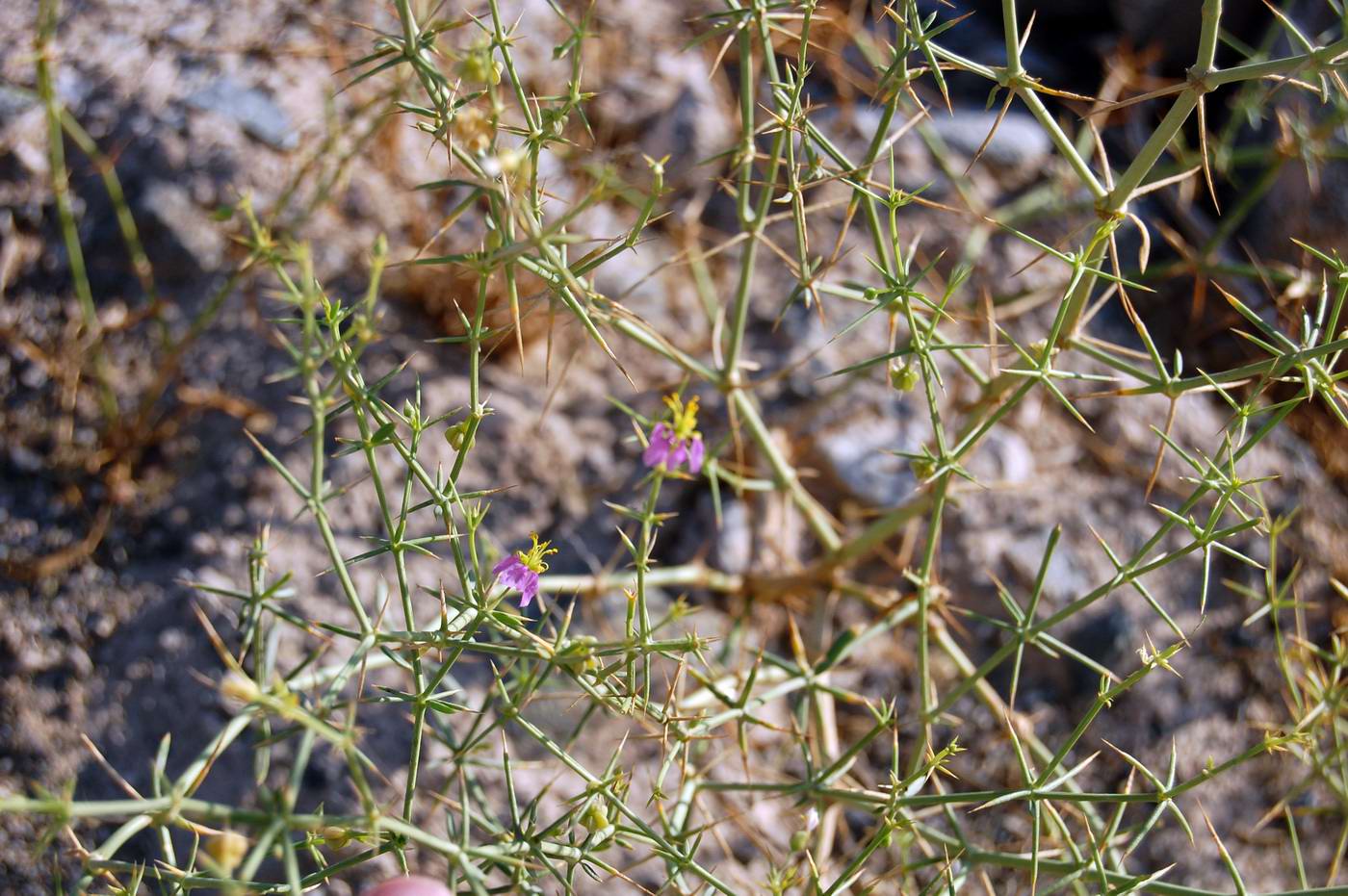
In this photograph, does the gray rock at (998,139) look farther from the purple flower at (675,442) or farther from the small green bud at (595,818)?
the small green bud at (595,818)

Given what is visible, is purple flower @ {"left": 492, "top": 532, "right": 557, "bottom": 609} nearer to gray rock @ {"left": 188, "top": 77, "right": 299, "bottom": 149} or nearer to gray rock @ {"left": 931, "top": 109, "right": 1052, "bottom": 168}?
gray rock @ {"left": 188, "top": 77, "right": 299, "bottom": 149}

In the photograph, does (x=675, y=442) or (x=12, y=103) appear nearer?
(x=675, y=442)

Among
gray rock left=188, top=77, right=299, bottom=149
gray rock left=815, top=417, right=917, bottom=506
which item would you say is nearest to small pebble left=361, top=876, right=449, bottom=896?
gray rock left=815, top=417, right=917, bottom=506

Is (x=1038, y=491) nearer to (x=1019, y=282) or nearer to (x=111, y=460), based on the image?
(x=1019, y=282)

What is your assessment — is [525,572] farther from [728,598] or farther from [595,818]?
[728,598]

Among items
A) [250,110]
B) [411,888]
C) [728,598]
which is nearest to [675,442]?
[411,888]

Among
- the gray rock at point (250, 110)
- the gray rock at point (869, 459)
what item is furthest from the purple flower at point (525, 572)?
→ the gray rock at point (250, 110)
